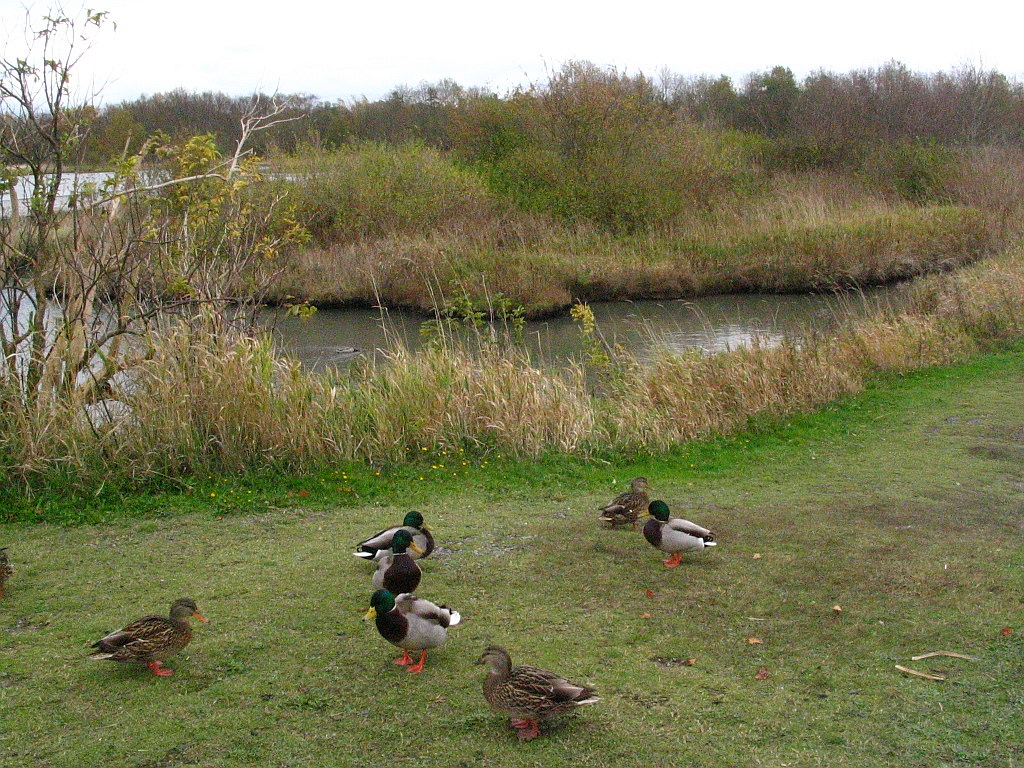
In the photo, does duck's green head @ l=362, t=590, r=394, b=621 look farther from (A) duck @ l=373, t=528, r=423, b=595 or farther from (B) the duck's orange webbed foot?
(A) duck @ l=373, t=528, r=423, b=595

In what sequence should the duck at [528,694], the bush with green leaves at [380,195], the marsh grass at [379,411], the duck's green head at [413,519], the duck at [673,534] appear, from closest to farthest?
the duck at [528,694]
the duck at [673,534]
the duck's green head at [413,519]
the marsh grass at [379,411]
the bush with green leaves at [380,195]

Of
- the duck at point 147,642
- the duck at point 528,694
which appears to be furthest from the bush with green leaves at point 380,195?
the duck at point 528,694

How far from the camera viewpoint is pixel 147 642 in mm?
4645

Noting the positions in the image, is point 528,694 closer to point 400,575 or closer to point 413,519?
point 400,575

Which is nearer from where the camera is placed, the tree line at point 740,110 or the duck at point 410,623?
the duck at point 410,623

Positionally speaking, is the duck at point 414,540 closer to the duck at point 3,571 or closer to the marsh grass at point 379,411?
the duck at point 3,571

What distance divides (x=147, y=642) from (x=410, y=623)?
1.24 metres

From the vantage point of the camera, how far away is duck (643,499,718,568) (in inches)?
243

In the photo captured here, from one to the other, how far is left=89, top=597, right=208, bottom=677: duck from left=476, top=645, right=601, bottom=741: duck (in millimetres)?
1613

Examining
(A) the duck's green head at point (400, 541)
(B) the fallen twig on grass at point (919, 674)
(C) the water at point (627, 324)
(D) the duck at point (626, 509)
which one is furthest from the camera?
(C) the water at point (627, 324)

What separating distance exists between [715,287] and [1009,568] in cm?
2349

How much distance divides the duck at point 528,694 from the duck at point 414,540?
7.03ft

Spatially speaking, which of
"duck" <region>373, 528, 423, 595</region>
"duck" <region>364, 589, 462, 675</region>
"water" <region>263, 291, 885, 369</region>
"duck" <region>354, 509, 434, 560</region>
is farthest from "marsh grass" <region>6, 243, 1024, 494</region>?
"water" <region>263, 291, 885, 369</region>

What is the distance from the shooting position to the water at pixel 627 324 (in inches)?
821
